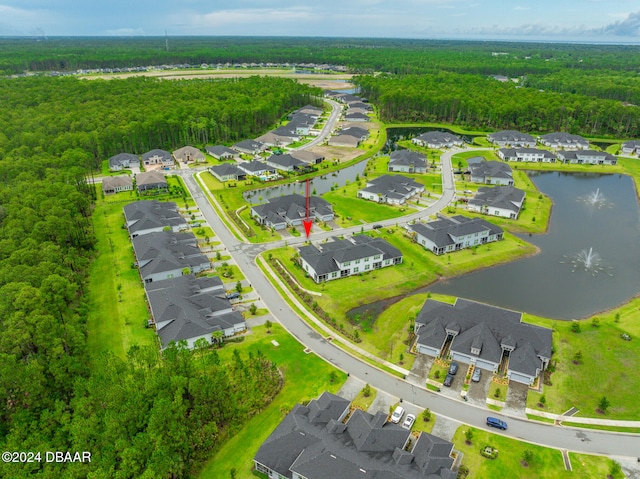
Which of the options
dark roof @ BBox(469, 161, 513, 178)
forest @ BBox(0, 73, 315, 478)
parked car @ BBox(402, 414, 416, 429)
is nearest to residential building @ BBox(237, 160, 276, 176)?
forest @ BBox(0, 73, 315, 478)

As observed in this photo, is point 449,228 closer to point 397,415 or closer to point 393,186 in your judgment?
point 393,186

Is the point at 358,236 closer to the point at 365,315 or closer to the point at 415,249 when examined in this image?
the point at 415,249

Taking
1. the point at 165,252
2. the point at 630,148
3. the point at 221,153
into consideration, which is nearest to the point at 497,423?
the point at 165,252

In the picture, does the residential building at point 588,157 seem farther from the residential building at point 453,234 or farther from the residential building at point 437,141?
the residential building at point 453,234

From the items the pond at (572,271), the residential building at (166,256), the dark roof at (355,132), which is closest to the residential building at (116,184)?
the residential building at (166,256)

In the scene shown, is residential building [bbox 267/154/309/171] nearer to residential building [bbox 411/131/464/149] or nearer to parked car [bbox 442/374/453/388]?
residential building [bbox 411/131/464/149]

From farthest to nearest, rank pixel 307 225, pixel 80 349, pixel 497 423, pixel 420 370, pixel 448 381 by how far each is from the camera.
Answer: pixel 307 225 → pixel 420 370 → pixel 448 381 → pixel 80 349 → pixel 497 423
